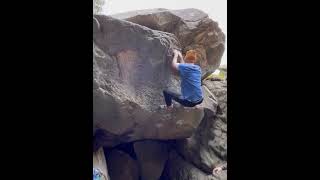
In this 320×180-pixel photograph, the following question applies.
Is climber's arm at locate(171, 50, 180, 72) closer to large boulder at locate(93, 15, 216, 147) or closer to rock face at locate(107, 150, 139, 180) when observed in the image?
large boulder at locate(93, 15, 216, 147)

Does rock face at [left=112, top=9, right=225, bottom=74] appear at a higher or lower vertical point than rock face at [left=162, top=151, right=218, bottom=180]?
higher

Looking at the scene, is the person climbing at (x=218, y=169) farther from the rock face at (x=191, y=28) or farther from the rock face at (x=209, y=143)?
the rock face at (x=191, y=28)

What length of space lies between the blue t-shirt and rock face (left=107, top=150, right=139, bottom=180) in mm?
2216

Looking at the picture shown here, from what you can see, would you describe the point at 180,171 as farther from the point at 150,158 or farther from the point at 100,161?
the point at 100,161

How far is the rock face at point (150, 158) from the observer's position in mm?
7785

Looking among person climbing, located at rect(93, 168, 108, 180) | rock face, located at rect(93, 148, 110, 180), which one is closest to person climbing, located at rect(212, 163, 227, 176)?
rock face, located at rect(93, 148, 110, 180)

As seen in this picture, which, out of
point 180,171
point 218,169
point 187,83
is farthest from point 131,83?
point 218,169

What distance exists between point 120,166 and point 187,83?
2578 mm

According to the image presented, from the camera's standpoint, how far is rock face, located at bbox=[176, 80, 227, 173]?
736cm

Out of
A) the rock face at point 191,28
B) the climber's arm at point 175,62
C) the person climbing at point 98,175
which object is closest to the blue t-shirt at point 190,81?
the climber's arm at point 175,62
